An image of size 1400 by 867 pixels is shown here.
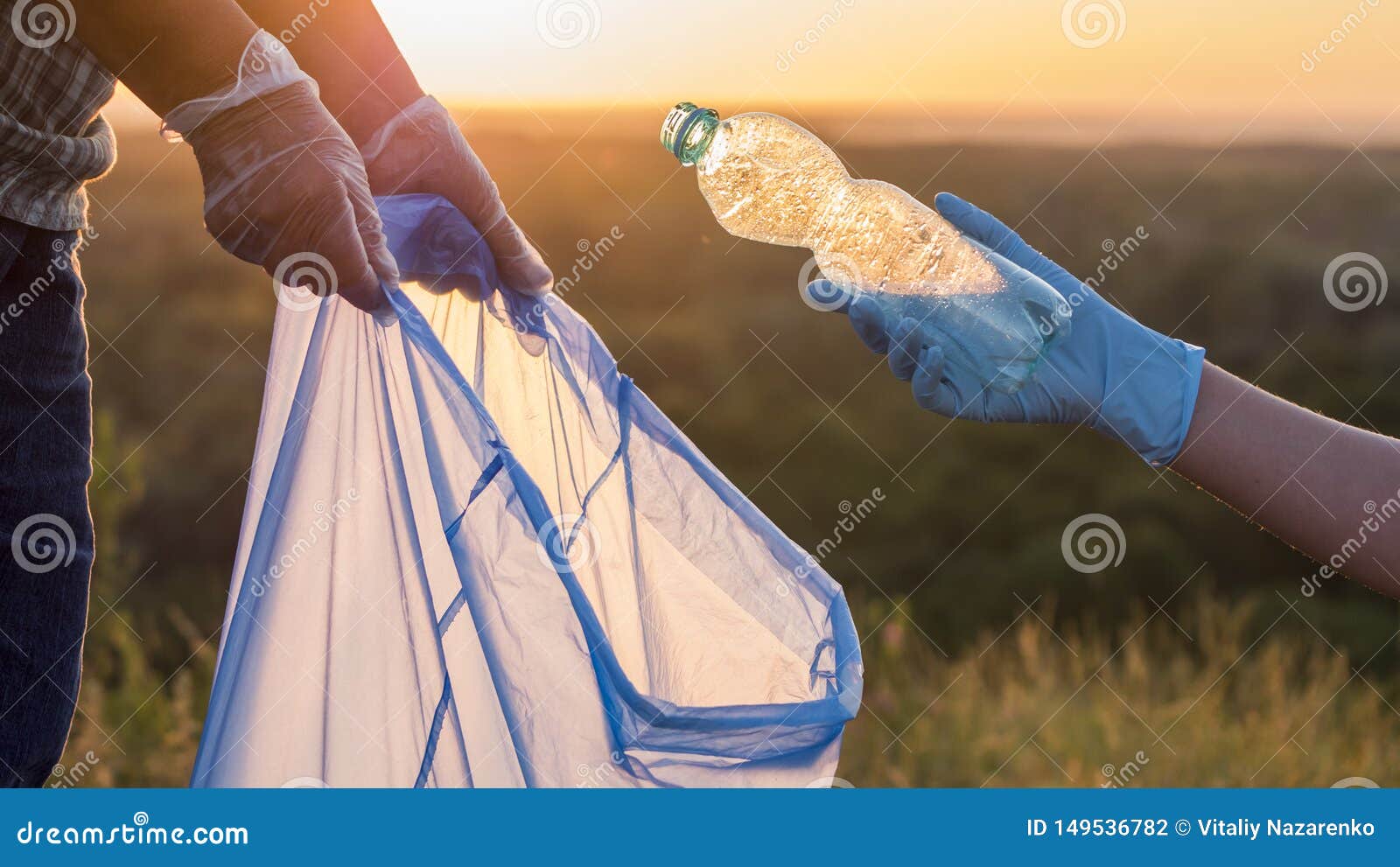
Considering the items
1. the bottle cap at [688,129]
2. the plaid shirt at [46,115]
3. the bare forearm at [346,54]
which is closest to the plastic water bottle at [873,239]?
the bottle cap at [688,129]

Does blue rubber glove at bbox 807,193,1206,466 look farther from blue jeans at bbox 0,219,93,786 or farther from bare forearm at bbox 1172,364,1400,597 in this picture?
blue jeans at bbox 0,219,93,786

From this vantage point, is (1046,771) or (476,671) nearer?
(476,671)

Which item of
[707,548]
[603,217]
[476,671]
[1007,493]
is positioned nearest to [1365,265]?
[1007,493]

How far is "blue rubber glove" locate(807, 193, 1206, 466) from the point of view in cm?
128

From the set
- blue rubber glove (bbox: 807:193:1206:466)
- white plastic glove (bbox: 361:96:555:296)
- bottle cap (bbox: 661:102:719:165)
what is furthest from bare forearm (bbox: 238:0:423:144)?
blue rubber glove (bbox: 807:193:1206:466)

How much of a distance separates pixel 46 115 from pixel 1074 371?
4.28 feet

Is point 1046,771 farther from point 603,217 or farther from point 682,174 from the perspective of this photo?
point 682,174

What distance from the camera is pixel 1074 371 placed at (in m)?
1.37

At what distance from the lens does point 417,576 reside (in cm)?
122

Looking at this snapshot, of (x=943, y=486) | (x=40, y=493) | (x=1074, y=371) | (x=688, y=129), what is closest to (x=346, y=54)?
(x=688, y=129)

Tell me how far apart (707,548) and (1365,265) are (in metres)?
4.09

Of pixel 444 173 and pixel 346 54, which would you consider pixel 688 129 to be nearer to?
pixel 444 173

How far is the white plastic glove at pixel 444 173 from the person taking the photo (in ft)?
4.75

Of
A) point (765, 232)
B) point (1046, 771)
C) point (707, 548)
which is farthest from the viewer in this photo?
point (1046, 771)
